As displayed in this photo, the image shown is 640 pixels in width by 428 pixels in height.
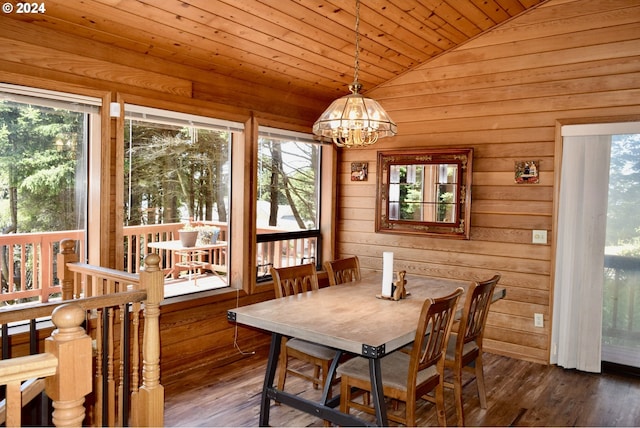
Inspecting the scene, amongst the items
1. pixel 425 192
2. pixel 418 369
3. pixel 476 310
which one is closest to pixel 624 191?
pixel 425 192

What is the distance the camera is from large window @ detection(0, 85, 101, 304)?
2.89 metres

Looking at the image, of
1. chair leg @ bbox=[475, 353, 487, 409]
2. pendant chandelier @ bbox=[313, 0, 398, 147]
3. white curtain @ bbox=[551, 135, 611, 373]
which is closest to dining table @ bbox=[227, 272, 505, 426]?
chair leg @ bbox=[475, 353, 487, 409]

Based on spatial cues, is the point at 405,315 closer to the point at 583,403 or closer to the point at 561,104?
the point at 583,403

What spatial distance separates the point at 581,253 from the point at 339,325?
8.09ft

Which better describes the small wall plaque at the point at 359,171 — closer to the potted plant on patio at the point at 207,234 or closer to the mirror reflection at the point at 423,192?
the mirror reflection at the point at 423,192

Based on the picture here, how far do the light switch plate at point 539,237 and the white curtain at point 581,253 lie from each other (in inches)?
4.5

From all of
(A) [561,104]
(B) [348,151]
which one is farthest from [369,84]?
(A) [561,104]

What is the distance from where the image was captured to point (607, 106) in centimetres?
370

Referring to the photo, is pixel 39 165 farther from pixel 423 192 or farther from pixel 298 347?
pixel 423 192

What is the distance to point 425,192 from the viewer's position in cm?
454

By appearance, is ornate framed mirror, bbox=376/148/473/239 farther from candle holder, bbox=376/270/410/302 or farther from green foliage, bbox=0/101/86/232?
green foliage, bbox=0/101/86/232

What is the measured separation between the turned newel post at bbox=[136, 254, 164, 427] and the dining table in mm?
417

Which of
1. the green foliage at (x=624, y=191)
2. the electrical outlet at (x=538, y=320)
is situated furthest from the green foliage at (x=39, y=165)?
the green foliage at (x=624, y=191)

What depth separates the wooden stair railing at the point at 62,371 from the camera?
46.8 inches
